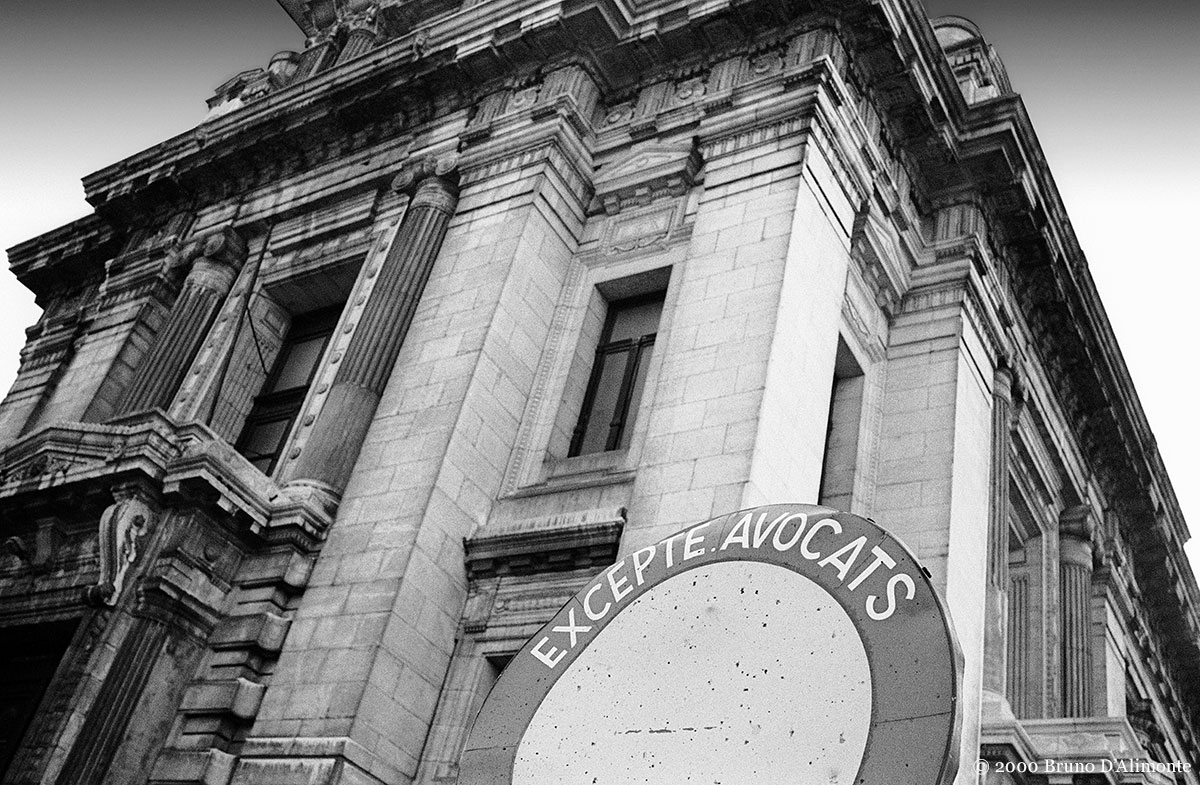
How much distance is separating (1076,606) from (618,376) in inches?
474

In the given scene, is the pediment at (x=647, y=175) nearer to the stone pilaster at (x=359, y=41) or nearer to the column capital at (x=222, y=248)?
the column capital at (x=222, y=248)

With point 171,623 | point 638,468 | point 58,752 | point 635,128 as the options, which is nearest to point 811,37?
point 635,128

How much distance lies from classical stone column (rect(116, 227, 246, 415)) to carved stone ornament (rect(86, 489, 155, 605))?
5.40 m

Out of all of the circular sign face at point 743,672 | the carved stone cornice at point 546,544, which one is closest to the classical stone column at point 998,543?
the carved stone cornice at point 546,544

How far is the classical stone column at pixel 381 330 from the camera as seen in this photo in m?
16.2

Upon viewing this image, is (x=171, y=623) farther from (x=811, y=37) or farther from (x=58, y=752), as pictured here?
(x=811, y=37)

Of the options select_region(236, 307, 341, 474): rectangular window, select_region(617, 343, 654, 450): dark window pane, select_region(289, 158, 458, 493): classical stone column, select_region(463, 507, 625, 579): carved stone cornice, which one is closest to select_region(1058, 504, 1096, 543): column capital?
select_region(617, 343, 654, 450): dark window pane

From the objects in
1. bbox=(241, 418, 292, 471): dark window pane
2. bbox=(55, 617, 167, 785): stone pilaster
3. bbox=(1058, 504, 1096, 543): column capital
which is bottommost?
bbox=(55, 617, 167, 785): stone pilaster

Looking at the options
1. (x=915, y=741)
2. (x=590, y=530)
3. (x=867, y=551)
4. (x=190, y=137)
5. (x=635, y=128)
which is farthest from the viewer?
(x=190, y=137)

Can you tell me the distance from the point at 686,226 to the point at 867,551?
12866 mm

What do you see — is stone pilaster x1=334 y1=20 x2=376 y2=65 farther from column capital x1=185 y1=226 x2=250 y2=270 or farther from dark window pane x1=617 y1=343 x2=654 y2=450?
dark window pane x1=617 y1=343 x2=654 y2=450

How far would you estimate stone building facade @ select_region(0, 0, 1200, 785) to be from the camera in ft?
45.8

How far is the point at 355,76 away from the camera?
22.3 m

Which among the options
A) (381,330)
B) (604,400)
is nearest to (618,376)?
(604,400)
